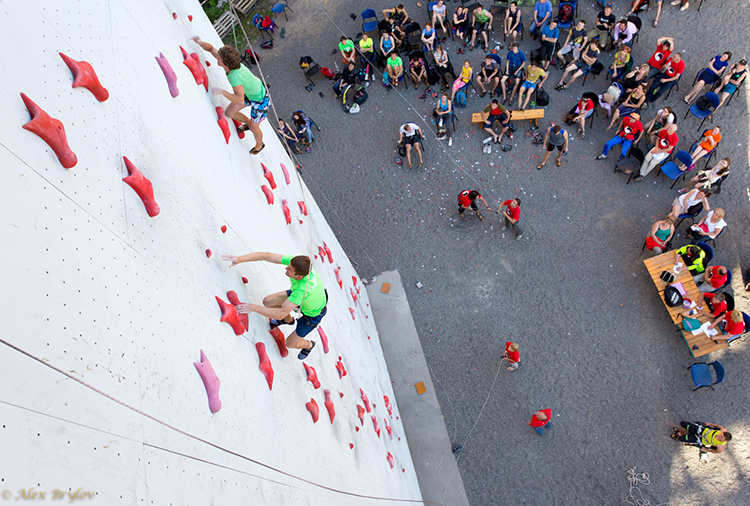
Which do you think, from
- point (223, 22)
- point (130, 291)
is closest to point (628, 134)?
point (130, 291)

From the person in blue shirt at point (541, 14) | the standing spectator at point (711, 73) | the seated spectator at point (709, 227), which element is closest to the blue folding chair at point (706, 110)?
the standing spectator at point (711, 73)

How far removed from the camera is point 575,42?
31.8ft

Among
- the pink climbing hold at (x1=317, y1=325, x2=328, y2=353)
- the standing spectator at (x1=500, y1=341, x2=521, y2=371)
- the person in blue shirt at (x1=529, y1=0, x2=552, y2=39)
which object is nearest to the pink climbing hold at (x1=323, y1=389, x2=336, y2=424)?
the pink climbing hold at (x1=317, y1=325, x2=328, y2=353)

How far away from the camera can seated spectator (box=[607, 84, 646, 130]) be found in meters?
8.61

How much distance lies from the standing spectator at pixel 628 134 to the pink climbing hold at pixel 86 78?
28.8 ft

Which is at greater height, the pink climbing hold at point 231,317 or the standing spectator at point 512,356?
the pink climbing hold at point 231,317

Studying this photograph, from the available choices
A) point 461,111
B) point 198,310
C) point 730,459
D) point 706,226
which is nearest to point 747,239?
point 706,226

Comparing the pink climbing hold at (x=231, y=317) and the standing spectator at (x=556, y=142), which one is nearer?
the pink climbing hold at (x=231, y=317)

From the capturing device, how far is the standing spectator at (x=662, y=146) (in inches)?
310

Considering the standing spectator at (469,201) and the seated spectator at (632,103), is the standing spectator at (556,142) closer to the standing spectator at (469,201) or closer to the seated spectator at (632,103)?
the seated spectator at (632,103)

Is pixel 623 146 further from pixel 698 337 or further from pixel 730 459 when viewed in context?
pixel 730 459

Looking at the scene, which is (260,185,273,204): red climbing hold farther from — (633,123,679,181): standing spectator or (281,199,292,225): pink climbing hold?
(633,123,679,181): standing spectator

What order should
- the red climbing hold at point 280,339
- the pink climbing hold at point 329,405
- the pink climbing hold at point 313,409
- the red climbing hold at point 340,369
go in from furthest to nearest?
the red climbing hold at point 340,369 < the pink climbing hold at point 329,405 < the pink climbing hold at point 313,409 < the red climbing hold at point 280,339

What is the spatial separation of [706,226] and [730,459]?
3551mm
